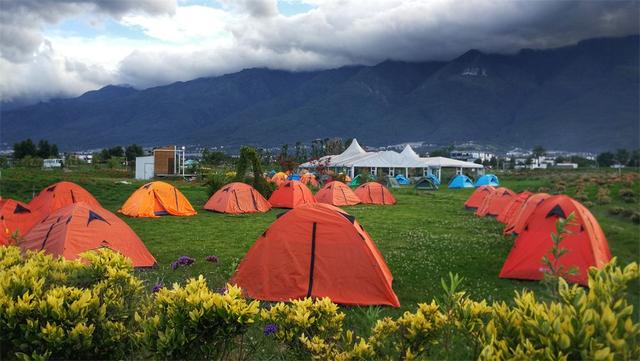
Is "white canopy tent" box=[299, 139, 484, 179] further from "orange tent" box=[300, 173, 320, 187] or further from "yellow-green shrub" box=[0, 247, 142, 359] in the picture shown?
"yellow-green shrub" box=[0, 247, 142, 359]

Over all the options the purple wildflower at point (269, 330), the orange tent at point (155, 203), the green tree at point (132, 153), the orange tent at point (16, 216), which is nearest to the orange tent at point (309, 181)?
the orange tent at point (155, 203)

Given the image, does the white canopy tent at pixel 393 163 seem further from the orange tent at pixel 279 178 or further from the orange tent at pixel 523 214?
the orange tent at pixel 523 214

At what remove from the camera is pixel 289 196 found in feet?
80.3

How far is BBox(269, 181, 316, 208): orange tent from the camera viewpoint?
960 inches

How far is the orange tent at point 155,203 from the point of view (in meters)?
20.2

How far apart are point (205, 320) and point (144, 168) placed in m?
42.3

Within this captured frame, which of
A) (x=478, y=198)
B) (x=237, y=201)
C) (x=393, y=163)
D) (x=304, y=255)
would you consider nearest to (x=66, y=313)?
(x=304, y=255)

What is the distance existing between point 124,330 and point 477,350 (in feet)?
9.06

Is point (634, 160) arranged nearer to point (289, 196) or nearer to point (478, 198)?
point (478, 198)

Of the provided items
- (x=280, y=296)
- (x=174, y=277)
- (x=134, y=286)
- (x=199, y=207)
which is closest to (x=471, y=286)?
(x=280, y=296)

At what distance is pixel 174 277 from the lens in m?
9.83

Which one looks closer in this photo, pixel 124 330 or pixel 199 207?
pixel 124 330

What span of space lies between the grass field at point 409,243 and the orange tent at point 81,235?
0.80m

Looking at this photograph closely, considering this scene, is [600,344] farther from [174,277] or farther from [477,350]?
[174,277]
